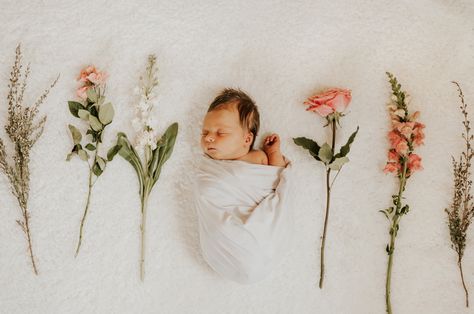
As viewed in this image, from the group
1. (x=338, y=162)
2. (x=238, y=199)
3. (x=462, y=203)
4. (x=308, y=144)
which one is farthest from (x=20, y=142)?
(x=462, y=203)

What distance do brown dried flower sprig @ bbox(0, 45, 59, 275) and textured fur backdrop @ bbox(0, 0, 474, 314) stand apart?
41 millimetres

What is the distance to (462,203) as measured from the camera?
181 centimetres

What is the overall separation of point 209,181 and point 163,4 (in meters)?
0.82

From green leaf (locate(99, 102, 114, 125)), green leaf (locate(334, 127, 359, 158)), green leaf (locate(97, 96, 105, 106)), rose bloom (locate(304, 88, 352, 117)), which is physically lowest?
green leaf (locate(334, 127, 359, 158))

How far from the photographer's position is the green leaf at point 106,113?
166 centimetres

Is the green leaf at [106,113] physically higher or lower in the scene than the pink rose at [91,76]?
lower

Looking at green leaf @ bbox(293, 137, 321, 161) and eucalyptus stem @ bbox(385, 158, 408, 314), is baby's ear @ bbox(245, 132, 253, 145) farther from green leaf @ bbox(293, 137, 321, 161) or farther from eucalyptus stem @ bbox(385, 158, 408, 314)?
Answer: eucalyptus stem @ bbox(385, 158, 408, 314)

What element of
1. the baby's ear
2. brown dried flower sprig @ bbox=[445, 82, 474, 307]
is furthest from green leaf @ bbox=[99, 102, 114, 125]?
brown dried flower sprig @ bbox=[445, 82, 474, 307]

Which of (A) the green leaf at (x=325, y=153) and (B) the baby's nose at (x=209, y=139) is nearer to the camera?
(B) the baby's nose at (x=209, y=139)

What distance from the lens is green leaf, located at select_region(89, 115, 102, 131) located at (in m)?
1.65

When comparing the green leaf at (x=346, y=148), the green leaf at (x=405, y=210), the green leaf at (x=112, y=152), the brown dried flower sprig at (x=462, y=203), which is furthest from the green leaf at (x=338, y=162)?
the green leaf at (x=112, y=152)

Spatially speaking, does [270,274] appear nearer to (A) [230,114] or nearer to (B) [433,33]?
(A) [230,114]

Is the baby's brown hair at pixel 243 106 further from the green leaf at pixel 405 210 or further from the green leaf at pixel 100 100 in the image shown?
the green leaf at pixel 405 210

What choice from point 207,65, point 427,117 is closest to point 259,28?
point 207,65
